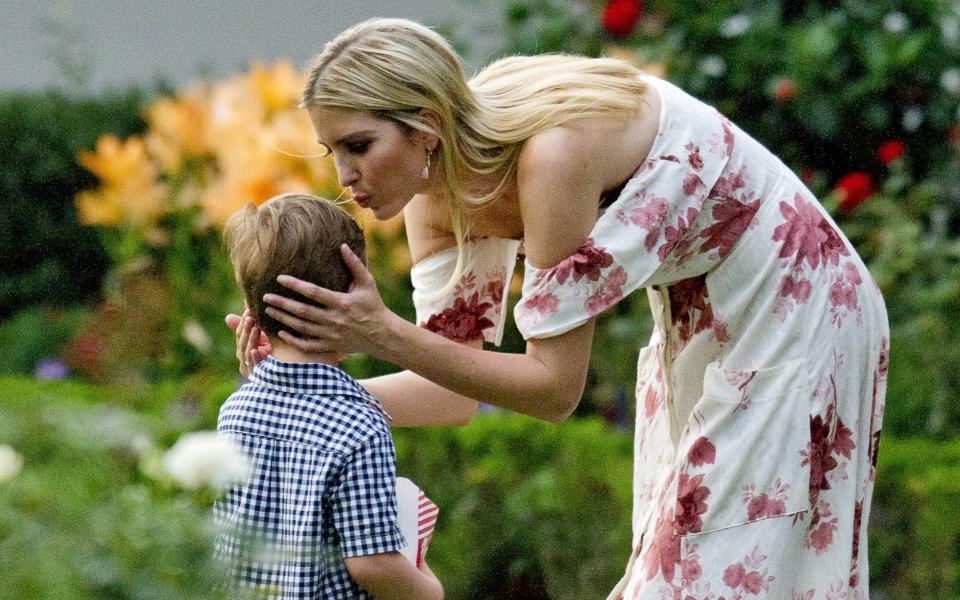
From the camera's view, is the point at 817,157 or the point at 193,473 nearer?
the point at 193,473

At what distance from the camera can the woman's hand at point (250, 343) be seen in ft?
7.48

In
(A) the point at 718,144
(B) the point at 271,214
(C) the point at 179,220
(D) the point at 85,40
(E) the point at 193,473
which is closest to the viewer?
(E) the point at 193,473

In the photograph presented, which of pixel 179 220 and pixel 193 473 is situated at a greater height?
pixel 193 473

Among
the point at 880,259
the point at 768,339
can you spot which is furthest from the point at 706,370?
the point at 880,259

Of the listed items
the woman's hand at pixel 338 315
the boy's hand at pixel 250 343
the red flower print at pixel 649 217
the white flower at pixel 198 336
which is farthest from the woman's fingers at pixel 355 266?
the white flower at pixel 198 336

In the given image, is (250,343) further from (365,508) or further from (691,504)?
(691,504)

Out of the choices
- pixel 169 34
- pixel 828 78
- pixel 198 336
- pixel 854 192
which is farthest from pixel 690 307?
pixel 169 34

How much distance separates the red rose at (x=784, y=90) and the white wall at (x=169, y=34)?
3391mm

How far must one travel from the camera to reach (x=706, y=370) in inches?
96.0

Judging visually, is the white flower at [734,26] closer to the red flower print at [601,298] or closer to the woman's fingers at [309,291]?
the red flower print at [601,298]

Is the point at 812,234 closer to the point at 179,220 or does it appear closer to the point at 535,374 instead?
the point at 535,374

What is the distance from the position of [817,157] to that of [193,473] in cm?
535

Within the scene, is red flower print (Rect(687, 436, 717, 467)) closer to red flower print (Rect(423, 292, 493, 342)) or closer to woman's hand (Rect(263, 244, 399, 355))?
red flower print (Rect(423, 292, 493, 342))

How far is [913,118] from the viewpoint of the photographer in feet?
20.3
